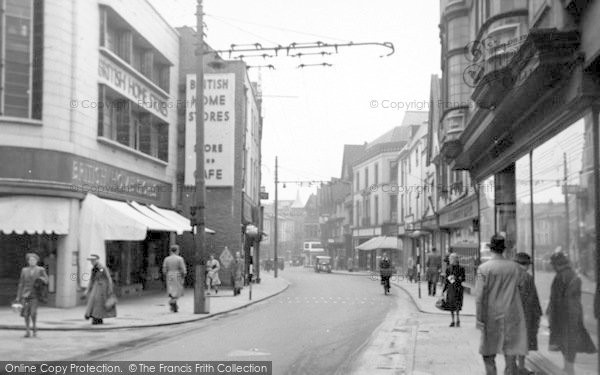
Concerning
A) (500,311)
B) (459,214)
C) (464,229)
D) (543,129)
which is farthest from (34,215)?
(464,229)

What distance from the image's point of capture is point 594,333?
7297 millimetres

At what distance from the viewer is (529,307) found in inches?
358

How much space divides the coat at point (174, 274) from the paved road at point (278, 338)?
4.87ft

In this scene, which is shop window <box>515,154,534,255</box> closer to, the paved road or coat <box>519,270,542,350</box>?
coat <box>519,270,542,350</box>

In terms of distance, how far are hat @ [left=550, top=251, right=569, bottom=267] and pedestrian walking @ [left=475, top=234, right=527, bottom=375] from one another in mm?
897

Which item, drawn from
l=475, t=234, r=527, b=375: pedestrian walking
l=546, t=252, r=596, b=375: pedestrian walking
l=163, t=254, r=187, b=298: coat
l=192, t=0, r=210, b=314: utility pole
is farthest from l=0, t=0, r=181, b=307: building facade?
l=546, t=252, r=596, b=375: pedestrian walking

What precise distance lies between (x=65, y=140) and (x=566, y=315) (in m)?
15.0

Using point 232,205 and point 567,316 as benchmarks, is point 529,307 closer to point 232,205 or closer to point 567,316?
point 567,316

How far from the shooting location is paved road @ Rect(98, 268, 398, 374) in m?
10.6

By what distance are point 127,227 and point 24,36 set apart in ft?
19.4

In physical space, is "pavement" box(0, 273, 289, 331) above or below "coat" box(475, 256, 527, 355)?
below

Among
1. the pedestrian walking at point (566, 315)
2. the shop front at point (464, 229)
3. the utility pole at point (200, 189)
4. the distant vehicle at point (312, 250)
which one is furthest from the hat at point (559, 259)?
the distant vehicle at point (312, 250)

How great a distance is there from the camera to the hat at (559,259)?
8.41 meters

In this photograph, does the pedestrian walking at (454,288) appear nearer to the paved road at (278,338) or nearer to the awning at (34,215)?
the paved road at (278,338)
